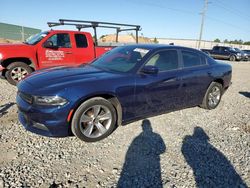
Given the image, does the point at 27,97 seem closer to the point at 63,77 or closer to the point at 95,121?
the point at 63,77

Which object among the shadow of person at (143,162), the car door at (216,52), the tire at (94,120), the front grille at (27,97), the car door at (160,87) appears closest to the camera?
the shadow of person at (143,162)

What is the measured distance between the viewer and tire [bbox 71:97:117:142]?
3.26 m

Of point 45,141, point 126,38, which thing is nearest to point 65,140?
point 45,141

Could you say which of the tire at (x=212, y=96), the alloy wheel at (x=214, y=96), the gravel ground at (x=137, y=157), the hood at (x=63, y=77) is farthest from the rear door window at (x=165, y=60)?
the alloy wheel at (x=214, y=96)

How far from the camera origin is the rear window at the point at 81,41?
7.63m

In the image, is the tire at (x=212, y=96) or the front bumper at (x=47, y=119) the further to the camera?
the tire at (x=212, y=96)

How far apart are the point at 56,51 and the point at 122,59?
378 cm

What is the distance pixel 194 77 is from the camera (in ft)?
15.0

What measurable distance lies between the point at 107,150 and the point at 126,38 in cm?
2521

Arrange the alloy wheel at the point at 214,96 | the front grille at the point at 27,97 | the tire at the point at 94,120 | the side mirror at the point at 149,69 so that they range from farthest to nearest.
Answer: the alloy wheel at the point at 214,96
the side mirror at the point at 149,69
the tire at the point at 94,120
the front grille at the point at 27,97

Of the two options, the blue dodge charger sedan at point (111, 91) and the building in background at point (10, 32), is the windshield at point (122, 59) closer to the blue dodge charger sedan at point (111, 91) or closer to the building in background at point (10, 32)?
the blue dodge charger sedan at point (111, 91)

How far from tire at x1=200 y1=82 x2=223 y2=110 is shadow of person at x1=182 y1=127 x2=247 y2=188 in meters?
1.52

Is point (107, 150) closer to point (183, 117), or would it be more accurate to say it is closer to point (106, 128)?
point (106, 128)

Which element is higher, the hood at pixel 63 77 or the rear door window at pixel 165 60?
the rear door window at pixel 165 60
